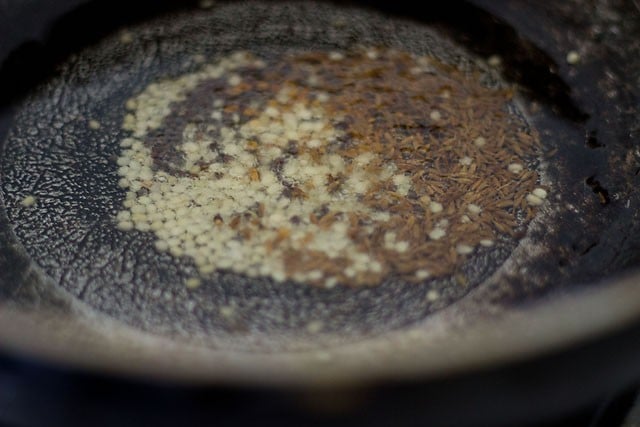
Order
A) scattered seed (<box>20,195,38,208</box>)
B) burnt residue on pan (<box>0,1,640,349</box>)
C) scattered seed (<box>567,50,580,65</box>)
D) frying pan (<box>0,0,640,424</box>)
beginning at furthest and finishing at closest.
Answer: scattered seed (<box>567,50,580,65</box>)
scattered seed (<box>20,195,38,208</box>)
burnt residue on pan (<box>0,1,640,349</box>)
frying pan (<box>0,0,640,424</box>)

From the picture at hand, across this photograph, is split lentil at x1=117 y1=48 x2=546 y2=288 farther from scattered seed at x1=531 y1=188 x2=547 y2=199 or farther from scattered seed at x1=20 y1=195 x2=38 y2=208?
scattered seed at x1=20 y1=195 x2=38 y2=208

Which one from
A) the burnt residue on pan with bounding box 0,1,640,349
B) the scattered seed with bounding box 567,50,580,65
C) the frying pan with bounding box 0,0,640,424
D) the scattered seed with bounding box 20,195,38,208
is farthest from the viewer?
the scattered seed with bounding box 567,50,580,65

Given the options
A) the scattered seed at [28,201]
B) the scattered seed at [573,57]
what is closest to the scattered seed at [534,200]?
the scattered seed at [573,57]

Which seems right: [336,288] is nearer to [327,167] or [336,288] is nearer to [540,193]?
[327,167]

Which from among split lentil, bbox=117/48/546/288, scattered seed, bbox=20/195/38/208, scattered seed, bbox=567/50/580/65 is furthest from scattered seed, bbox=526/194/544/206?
scattered seed, bbox=20/195/38/208

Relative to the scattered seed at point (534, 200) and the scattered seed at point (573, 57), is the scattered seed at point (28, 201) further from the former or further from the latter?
the scattered seed at point (573, 57)

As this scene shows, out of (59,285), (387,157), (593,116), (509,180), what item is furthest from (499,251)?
(59,285)
